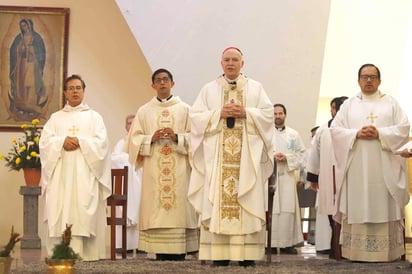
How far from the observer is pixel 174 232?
31.4ft

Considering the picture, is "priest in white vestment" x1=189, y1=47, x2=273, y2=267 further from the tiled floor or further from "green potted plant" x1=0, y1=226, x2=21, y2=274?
"green potted plant" x1=0, y1=226, x2=21, y2=274

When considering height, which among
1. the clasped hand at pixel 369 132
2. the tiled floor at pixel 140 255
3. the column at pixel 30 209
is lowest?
the tiled floor at pixel 140 255

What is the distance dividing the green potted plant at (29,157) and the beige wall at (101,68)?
35.0 inches

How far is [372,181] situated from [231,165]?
1631 mm

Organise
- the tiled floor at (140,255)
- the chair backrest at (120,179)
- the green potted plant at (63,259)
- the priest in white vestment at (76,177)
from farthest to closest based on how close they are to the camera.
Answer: the tiled floor at (140,255)
the chair backrest at (120,179)
the priest in white vestment at (76,177)
the green potted plant at (63,259)

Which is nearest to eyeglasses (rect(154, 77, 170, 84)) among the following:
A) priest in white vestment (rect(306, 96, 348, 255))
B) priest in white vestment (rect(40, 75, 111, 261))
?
priest in white vestment (rect(40, 75, 111, 261))

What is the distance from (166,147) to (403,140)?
249 centimetres

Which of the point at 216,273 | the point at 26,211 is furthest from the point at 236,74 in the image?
the point at 26,211

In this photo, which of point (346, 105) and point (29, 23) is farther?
point (29, 23)

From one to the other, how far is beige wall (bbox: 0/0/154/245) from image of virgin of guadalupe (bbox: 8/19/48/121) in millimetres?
378

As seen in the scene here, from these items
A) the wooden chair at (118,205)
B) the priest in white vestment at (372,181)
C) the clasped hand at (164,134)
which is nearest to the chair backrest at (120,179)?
the wooden chair at (118,205)

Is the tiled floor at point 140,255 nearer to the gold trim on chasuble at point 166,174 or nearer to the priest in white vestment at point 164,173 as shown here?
the priest in white vestment at point 164,173

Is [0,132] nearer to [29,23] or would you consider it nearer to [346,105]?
[29,23]

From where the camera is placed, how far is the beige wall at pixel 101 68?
1408 cm
